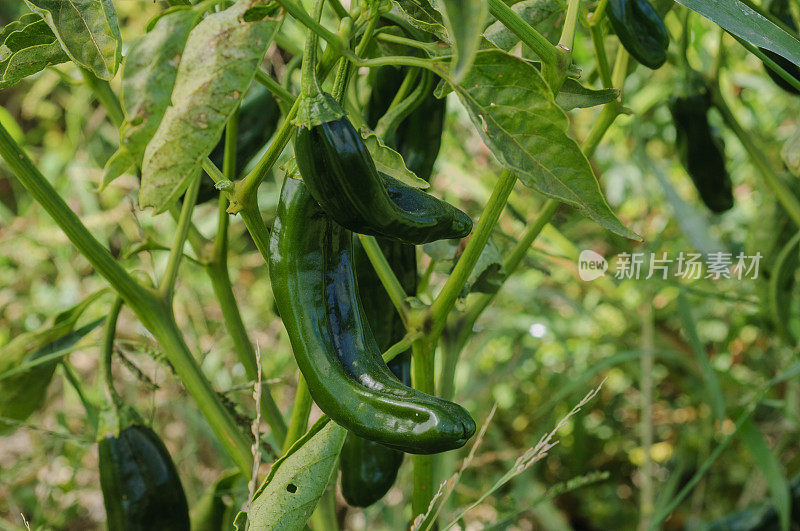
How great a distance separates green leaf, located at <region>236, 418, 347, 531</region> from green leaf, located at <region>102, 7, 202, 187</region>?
0.62 ft

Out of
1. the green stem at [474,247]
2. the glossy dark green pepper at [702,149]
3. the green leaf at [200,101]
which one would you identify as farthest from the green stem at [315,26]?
the glossy dark green pepper at [702,149]

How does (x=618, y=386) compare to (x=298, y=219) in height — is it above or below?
below

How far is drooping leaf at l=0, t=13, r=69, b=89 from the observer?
0.42 metres

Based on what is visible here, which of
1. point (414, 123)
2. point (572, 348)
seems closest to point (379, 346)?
point (414, 123)

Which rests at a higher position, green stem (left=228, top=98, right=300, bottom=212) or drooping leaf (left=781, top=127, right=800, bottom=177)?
green stem (left=228, top=98, right=300, bottom=212)

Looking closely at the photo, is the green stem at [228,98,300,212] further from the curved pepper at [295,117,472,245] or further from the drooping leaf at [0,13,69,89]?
the drooping leaf at [0,13,69,89]

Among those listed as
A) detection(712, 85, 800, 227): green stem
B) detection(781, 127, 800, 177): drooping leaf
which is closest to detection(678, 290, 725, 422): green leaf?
detection(712, 85, 800, 227): green stem

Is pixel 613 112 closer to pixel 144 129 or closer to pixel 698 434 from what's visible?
pixel 144 129

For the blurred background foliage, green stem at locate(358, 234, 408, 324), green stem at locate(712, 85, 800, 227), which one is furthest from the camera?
the blurred background foliage

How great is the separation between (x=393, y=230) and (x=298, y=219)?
0.18ft

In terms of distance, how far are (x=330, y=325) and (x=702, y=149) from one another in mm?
525

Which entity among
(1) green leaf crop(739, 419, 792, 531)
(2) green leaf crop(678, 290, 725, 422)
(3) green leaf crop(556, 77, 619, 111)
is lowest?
(1) green leaf crop(739, 419, 792, 531)

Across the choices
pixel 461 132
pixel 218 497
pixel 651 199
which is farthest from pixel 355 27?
pixel 461 132

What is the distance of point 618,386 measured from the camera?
133cm
